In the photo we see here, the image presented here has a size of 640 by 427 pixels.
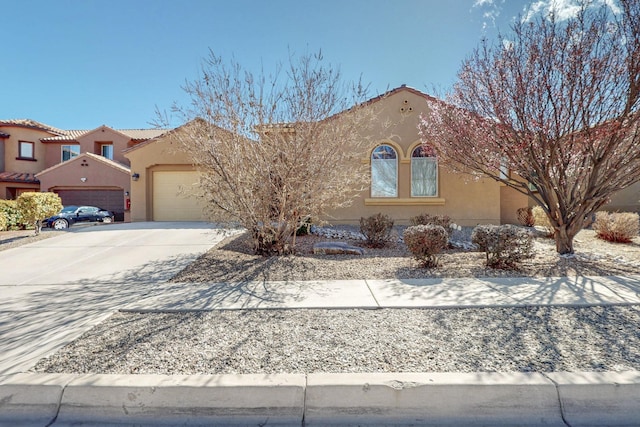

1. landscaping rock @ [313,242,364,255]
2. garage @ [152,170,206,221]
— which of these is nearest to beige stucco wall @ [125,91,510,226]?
landscaping rock @ [313,242,364,255]

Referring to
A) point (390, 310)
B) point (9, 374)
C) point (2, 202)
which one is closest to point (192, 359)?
point (9, 374)

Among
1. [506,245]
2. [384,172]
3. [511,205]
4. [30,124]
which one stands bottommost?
[506,245]

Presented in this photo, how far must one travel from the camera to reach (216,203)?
7102 millimetres

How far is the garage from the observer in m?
15.4

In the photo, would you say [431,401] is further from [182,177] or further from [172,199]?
[172,199]

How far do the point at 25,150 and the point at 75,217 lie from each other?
479 inches

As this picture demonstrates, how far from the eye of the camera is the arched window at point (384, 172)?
12141 mm

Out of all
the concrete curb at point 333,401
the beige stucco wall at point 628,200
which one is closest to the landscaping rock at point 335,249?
the concrete curb at point 333,401

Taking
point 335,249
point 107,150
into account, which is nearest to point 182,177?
point 335,249

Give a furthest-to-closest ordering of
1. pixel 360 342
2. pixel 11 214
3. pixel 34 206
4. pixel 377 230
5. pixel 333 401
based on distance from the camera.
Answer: pixel 11 214, pixel 34 206, pixel 377 230, pixel 360 342, pixel 333 401

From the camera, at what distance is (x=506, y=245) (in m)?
6.03

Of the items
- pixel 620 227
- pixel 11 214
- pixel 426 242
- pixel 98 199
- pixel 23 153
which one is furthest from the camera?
pixel 23 153

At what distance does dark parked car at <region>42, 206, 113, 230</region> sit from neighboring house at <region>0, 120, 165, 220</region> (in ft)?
6.16

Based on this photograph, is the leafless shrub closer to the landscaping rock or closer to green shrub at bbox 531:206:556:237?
green shrub at bbox 531:206:556:237
